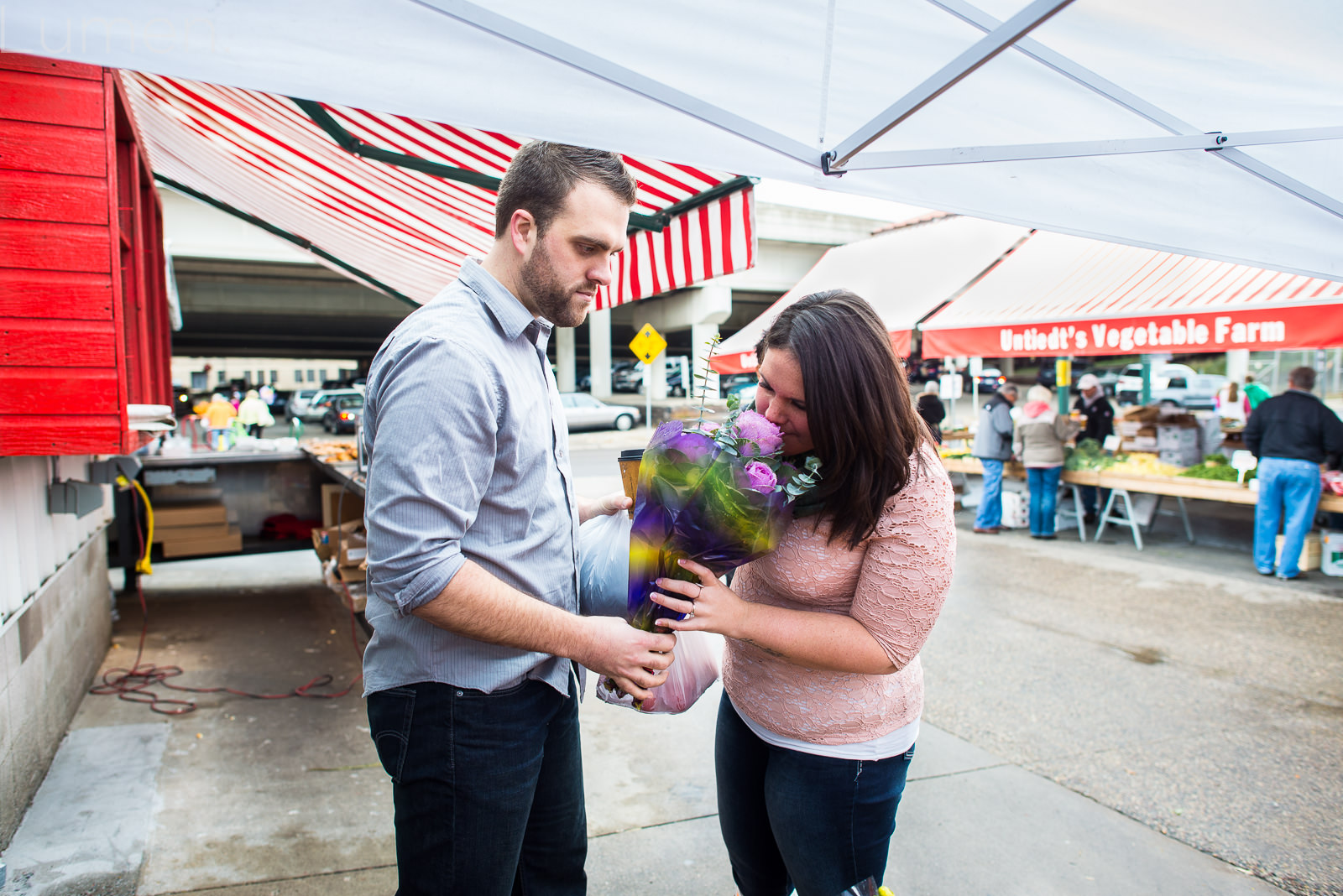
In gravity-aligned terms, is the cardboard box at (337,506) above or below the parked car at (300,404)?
below

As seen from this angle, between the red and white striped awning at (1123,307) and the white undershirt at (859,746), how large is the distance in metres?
4.74

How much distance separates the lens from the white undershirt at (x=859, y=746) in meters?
1.73

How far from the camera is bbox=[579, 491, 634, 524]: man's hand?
6.25 feet

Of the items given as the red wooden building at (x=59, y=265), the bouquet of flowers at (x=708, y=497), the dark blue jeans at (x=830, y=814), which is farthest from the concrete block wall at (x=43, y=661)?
the dark blue jeans at (x=830, y=814)

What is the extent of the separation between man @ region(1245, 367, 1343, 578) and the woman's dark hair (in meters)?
7.08

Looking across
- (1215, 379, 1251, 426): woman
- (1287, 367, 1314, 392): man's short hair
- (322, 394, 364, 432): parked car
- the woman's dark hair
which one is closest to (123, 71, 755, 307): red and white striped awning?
the woman's dark hair

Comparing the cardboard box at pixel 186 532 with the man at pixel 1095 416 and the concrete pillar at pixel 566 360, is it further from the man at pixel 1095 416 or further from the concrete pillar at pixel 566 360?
the concrete pillar at pixel 566 360

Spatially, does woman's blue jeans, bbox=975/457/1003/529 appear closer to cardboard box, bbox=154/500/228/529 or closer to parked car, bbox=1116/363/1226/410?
cardboard box, bbox=154/500/228/529

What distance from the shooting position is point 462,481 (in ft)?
4.62

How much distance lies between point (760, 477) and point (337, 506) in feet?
17.3

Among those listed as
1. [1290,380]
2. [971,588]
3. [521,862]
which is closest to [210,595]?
[521,862]

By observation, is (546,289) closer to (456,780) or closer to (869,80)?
(456,780)

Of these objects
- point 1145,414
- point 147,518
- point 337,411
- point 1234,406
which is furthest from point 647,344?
point 337,411

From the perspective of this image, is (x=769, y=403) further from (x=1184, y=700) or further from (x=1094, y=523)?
(x=1094, y=523)
